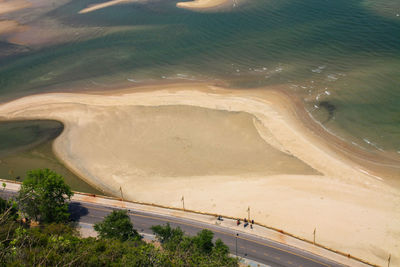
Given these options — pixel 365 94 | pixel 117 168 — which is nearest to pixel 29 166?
pixel 117 168

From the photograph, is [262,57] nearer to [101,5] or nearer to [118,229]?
[118,229]

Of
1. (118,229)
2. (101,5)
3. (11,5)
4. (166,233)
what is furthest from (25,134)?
(11,5)

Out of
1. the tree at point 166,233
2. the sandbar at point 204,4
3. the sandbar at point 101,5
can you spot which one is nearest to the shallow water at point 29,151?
the tree at point 166,233

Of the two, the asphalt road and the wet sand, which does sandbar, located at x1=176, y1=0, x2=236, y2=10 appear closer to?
the wet sand

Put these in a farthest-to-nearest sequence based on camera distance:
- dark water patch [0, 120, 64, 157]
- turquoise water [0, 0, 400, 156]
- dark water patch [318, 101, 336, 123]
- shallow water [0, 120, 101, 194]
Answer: turquoise water [0, 0, 400, 156] → dark water patch [0, 120, 64, 157] → dark water patch [318, 101, 336, 123] → shallow water [0, 120, 101, 194]

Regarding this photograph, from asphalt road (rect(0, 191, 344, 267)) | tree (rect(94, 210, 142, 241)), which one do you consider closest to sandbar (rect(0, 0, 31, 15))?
asphalt road (rect(0, 191, 344, 267))

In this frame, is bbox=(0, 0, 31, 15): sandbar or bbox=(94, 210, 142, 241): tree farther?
bbox=(0, 0, 31, 15): sandbar

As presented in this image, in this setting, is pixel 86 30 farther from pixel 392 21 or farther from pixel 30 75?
pixel 392 21
